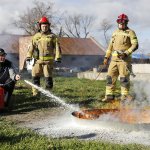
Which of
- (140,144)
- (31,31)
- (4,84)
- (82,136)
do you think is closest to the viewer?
(140,144)

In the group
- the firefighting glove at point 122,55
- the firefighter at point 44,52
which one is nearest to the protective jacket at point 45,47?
the firefighter at point 44,52

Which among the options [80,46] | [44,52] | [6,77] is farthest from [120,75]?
[80,46]

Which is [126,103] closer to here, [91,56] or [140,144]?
[140,144]

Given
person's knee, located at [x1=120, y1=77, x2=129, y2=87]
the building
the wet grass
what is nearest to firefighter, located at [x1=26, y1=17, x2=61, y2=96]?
person's knee, located at [x1=120, y1=77, x2=129, y2=87]

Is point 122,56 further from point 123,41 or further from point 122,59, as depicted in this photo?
point 123,41

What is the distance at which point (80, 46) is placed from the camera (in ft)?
184

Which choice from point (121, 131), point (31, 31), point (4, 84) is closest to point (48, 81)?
point (4, 84)

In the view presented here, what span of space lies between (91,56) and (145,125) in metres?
49.0

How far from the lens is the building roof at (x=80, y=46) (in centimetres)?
5409

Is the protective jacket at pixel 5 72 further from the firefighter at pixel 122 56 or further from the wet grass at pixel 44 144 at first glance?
the wet grass at pixel 44 144

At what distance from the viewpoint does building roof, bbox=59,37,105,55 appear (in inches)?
2130

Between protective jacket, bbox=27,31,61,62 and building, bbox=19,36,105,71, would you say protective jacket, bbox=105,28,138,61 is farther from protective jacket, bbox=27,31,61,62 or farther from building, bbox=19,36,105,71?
building, bbox=19,36,105,71

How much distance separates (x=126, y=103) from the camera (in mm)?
9453

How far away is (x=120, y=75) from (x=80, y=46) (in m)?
46.5
